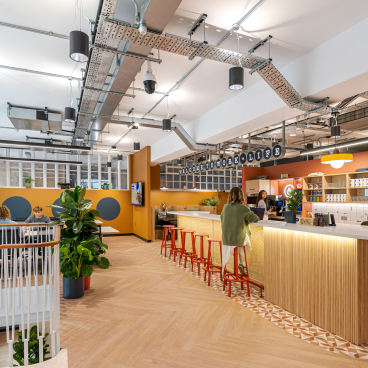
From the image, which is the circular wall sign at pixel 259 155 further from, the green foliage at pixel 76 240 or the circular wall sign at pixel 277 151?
the green foliage at pixel 76 240

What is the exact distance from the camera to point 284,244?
3.95 metres

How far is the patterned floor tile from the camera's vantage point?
2.86 meters

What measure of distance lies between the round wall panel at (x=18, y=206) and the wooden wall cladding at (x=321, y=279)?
10.0 m

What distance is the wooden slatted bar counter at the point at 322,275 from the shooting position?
118 inches

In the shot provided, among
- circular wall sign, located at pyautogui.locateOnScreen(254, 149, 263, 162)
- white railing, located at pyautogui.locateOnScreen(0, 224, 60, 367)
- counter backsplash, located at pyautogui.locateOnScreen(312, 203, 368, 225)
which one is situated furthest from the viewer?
counter backsplash, located at pyautogui.locateOnScreen(312, 203, 368, 225)

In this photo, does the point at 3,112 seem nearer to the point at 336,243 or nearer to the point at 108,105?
the point at 108,105

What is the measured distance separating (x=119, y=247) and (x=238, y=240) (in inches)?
226

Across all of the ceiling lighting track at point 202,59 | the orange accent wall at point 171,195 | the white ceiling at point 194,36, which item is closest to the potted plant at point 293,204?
the white ceiling at point 194,36

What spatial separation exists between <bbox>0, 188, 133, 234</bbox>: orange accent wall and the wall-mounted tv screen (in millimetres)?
685

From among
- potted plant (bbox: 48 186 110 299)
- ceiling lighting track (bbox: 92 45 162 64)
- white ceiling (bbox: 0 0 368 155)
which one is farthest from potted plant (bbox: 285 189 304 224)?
potted plant (bbox: 48 186 110 299)

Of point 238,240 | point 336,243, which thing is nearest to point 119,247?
point 238,240

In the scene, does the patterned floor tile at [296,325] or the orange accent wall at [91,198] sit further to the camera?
the orange accent wall at [91,198]

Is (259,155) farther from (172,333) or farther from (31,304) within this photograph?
(31,304)

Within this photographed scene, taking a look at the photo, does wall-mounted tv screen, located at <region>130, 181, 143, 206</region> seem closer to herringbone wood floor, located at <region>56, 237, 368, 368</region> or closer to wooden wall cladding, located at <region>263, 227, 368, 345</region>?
herringbone wood floor, located at <region>56, 237, 368, 368</region>
